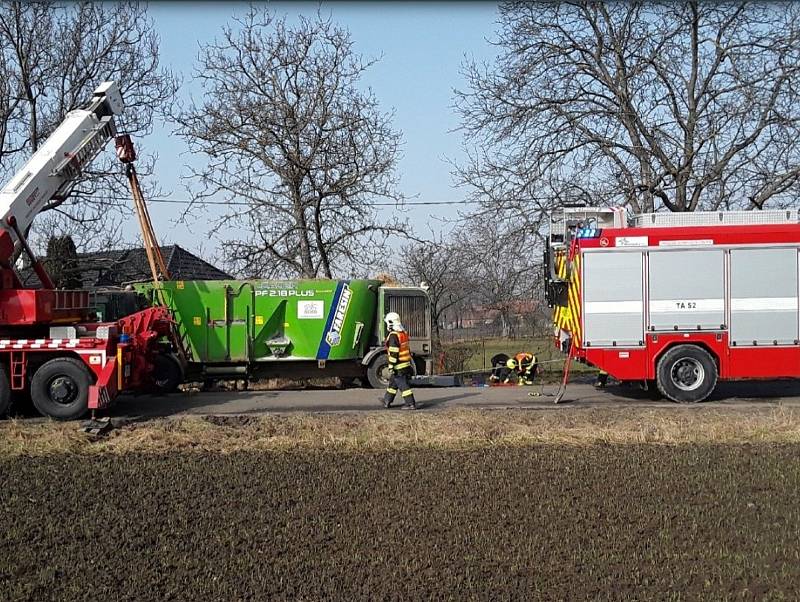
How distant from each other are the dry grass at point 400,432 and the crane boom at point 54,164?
10.9 ft

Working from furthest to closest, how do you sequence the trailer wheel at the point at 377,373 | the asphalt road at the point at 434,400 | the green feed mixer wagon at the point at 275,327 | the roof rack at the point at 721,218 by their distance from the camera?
the trailer wheel at the point at 377,373 → the green feed mixer wagon at the point at 275,327 → the roof rack at the point at 721,218 → the asphalt road at the point at 434,400

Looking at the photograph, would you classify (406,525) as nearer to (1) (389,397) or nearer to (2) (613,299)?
(1) (389,397)

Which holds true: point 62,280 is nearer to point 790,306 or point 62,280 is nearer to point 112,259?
point 112,259

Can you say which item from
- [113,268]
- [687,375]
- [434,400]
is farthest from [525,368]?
[113,268]

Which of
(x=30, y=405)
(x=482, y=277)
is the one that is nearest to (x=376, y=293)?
(x=30, y=405)

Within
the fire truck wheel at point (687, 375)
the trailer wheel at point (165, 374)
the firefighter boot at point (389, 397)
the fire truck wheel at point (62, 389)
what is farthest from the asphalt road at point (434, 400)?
the fire truck wheel at point (62, 389)

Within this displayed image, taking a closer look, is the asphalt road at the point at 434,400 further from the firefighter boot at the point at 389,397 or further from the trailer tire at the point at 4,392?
the trailer tire at the point at 4,392

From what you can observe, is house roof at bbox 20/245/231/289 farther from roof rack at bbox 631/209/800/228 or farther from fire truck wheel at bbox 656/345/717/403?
fire truck wheel at bbox 656/345/717/403

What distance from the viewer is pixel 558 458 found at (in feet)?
32.2

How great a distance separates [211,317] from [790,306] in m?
10.7

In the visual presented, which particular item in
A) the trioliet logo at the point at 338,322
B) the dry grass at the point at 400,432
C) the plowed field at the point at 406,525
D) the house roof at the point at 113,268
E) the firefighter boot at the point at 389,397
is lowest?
the plowed field at the point at 406,525

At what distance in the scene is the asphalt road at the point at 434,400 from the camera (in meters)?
14.0

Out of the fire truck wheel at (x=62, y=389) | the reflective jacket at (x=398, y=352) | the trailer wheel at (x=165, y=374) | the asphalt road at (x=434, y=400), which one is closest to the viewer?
the fire truck wheel at (x=62, y=389)

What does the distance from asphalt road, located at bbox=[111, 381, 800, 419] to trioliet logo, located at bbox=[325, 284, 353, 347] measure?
1.13m
